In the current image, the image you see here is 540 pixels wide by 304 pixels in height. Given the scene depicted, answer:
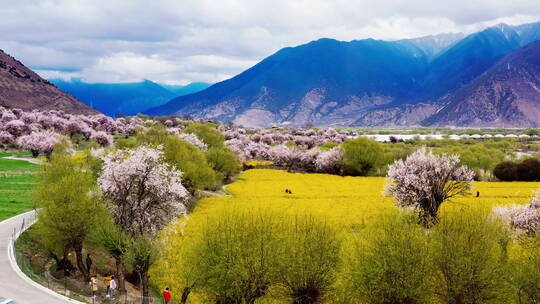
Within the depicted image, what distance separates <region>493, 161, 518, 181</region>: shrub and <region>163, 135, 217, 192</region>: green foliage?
7666 cm

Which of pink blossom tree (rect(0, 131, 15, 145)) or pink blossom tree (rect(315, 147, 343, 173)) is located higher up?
pink blossom tree (rect(0, 131, 15, 145))

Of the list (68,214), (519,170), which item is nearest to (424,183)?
(68,214)

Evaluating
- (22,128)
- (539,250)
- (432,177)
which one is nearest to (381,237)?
(539,250)

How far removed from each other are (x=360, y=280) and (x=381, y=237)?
3.76 meters

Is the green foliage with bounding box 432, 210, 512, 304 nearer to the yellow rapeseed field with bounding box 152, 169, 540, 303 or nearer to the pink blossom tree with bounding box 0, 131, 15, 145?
the yellow rapeseed field with bounding box 152, 169, 540, 303

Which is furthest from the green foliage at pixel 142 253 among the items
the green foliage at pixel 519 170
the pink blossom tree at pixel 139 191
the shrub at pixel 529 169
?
the shrub at pixel 529 169

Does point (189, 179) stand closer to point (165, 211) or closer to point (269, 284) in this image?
point (165, 211)

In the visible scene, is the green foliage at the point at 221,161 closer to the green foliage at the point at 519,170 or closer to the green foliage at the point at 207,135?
the green foliage at the point at 207,135

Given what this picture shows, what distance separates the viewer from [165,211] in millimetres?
37469

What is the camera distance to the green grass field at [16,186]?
50.6m

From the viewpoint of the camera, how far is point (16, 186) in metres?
62.3

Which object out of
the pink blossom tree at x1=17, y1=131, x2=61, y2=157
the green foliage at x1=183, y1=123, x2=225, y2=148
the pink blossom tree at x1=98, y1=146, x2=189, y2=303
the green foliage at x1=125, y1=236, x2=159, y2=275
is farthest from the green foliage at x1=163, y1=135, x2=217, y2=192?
the pink blossom tree at x1=17, y1=131, x2=61, y2=157

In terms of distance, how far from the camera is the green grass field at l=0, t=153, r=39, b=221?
50.6 metres

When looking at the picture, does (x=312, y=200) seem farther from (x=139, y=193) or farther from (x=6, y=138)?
(x=6, y=138)
